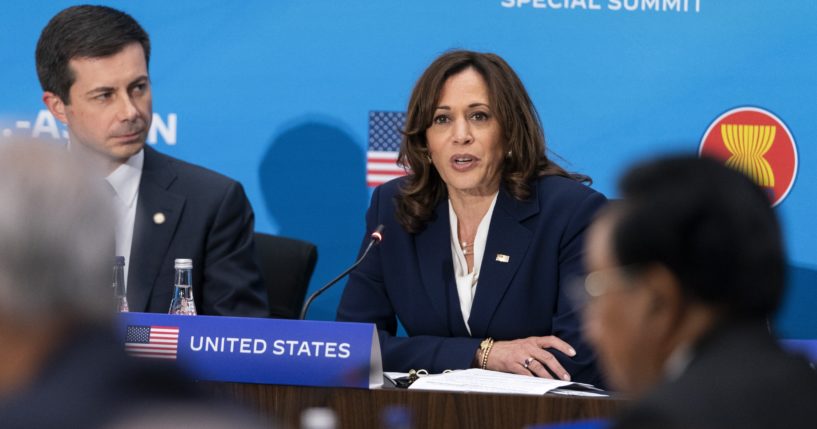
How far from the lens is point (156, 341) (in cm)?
245

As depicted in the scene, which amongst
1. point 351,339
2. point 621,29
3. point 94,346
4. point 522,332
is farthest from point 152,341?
point 621,29

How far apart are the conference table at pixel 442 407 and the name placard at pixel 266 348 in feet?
0.10

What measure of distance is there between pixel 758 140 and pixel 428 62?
1.32m

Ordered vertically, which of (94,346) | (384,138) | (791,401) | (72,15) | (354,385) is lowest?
(354,385)

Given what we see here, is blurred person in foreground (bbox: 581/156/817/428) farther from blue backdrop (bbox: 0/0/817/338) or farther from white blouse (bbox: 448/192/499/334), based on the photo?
blue backdrop (bbox: 0/0/817/338)

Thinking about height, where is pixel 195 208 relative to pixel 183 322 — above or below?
above

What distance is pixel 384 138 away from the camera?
434 centimetres

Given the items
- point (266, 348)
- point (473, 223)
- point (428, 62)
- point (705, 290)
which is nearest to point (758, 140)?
point (428, 62)

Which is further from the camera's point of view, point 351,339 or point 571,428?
point 351,339

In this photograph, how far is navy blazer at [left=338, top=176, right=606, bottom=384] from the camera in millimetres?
3162

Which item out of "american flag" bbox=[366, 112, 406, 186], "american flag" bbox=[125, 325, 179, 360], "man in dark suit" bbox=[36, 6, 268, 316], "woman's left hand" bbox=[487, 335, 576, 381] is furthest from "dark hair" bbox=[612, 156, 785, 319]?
"american flag" bbox=[366, 112, 406, 186]

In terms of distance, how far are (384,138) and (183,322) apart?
1.99 metres

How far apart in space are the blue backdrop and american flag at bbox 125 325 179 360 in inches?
76.8

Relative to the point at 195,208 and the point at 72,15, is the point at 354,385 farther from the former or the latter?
the point at 72,15
